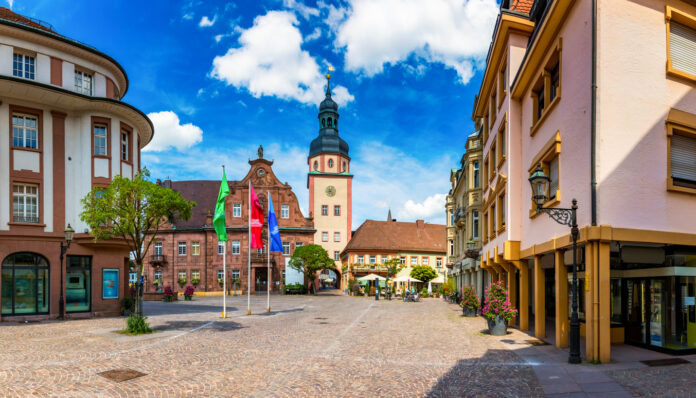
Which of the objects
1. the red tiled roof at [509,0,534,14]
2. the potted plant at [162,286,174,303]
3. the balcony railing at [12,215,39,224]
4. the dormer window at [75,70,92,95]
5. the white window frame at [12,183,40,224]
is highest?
the red tiled roof at [509,0,534,14]

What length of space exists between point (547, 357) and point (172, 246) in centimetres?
5777

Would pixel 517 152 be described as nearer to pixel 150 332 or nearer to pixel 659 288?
pixel 659 288

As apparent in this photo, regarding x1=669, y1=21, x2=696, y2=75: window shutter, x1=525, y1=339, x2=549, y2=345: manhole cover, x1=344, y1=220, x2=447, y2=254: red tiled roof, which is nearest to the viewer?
x1=669, y1=21, x2=696, y2=75: window shutter

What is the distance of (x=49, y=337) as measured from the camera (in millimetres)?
16188

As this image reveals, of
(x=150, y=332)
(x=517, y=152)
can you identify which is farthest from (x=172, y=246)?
(x=517, y=152)

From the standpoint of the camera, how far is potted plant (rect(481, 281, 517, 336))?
1672 centimetres

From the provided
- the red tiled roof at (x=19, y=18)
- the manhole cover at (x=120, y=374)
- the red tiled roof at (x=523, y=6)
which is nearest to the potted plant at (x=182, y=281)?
the red tiled roof at (x=19, y=18)

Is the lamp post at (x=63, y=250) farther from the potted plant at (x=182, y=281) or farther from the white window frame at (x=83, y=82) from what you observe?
the potted plant at (x=182, y=281)

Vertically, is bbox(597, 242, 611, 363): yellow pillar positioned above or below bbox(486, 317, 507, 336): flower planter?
above

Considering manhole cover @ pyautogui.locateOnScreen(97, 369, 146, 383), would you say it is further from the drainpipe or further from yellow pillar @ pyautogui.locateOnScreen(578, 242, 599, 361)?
the drainpipe

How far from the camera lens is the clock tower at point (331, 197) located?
71.1 metres

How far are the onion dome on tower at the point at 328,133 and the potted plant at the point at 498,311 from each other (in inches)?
2240

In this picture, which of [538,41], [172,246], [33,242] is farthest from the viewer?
[172,246]

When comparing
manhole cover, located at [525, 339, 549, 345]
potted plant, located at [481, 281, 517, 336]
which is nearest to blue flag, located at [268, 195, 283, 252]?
potted plant, located at [481, 281, 517, 336]
